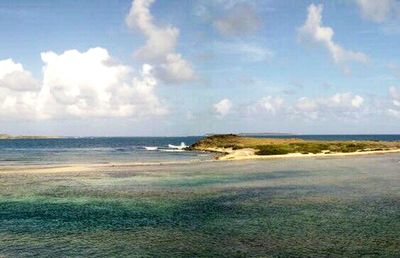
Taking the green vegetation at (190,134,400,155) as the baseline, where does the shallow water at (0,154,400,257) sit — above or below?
below

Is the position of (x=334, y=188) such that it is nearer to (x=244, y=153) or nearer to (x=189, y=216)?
(x=189, y=216)

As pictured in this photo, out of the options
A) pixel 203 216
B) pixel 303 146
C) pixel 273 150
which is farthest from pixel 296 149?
pixel 203 216

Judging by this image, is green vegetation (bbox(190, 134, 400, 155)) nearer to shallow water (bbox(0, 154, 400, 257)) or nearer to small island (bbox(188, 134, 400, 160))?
small island (bbox(188, 134, 400, 160))

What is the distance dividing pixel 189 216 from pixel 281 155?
8151cm

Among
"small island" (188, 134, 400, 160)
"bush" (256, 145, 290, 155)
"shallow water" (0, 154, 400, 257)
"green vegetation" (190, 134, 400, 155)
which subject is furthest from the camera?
"green vegetation" (190, 134, 400, 155)

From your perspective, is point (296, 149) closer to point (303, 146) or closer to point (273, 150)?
point (303, 146)

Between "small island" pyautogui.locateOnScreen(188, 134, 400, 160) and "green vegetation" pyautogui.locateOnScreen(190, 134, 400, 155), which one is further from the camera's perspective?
"green vegetation" pyautogui.locateOnScreen(190, 134, 400, 155)

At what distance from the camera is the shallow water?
28891 mm

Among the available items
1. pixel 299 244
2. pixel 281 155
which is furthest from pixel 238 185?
pixel 281 155

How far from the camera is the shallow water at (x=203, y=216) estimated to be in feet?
94.8

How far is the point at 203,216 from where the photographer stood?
3900 cm

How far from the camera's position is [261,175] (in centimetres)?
7219

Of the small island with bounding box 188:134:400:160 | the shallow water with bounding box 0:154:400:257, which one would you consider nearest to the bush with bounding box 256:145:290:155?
the small island with bounding box 188:134:400:160

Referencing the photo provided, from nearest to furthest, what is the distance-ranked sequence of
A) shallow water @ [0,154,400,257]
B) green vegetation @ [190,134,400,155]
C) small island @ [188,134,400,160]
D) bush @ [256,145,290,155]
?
shallow water @ [0,154,400,257] → small island @ [188,134,400,160] → bush @ [256,145,290,155] → green vegetation @ [190,134,400,155]
